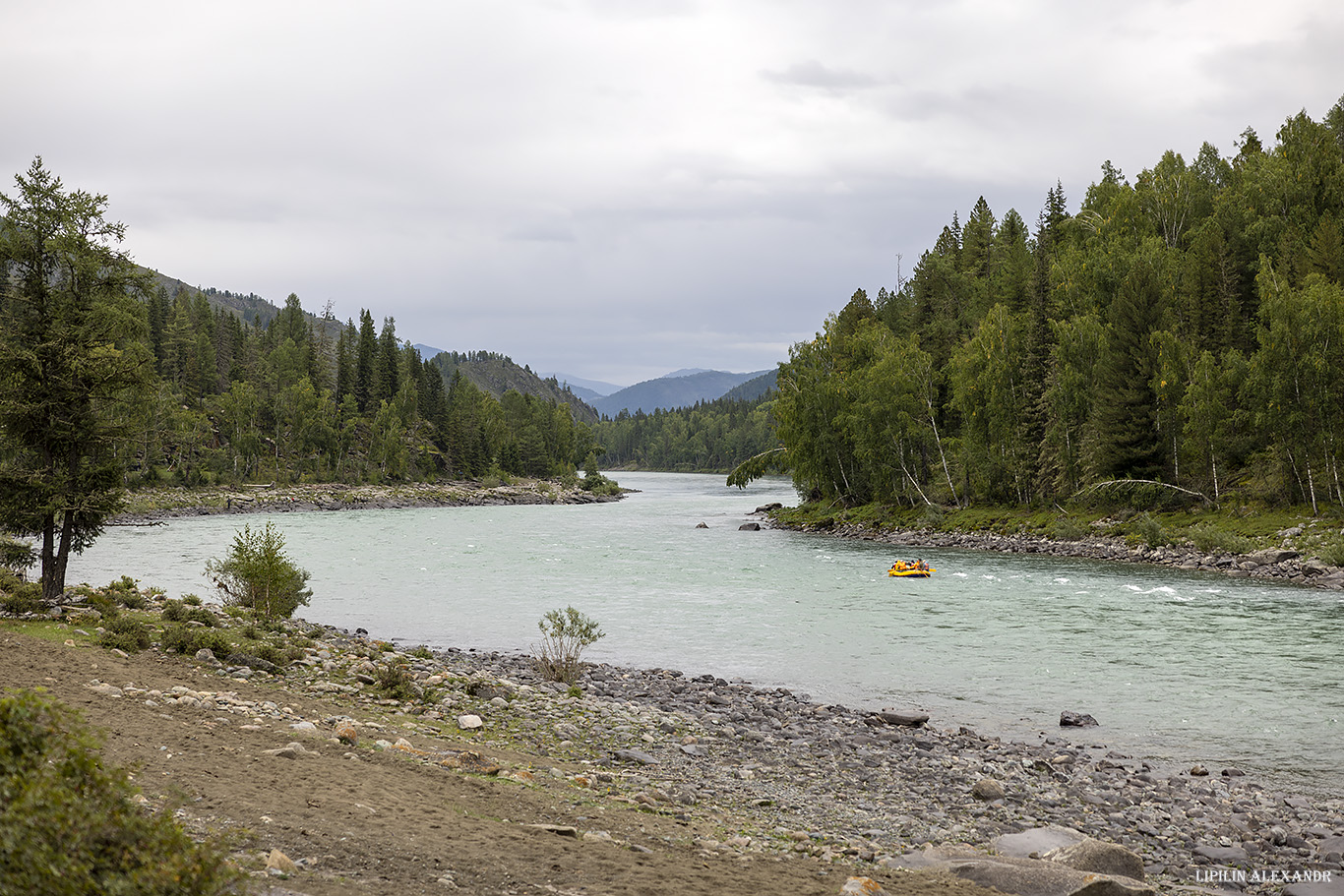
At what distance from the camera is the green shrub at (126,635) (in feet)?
53.3

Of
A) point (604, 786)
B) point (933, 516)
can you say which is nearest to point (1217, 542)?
point (933, 516)

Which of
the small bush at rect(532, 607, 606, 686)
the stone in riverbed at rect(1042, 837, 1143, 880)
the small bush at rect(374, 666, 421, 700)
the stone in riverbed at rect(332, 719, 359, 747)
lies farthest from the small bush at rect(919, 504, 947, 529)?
the stone in riverbed at rect(332, 719, 359, 747)

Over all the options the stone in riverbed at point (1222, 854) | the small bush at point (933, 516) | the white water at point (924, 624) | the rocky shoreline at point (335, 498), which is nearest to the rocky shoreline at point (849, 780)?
the stone in riverbed at point (1222, 854)

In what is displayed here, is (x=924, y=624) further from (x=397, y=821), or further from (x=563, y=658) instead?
(x=397, y=821)

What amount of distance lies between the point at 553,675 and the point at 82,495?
38.7 feet

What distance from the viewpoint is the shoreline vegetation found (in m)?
8.24

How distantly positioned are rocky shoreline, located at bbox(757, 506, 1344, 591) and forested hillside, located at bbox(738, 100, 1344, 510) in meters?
6.20

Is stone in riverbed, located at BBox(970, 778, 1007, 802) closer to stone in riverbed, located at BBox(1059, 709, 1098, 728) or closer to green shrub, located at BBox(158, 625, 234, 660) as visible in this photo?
stone in riverbed, located at BBox(1059, 709, 1098, 728)

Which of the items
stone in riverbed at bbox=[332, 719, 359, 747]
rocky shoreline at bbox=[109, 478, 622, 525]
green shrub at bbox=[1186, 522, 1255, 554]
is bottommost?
rocky shoreline at bbox=[109, 478, 622, 525]

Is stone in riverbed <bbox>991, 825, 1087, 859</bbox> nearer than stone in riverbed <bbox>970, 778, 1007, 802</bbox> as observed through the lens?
Yes

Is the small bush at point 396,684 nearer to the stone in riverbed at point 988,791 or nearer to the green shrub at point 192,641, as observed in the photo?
the green shrub at point 192,641

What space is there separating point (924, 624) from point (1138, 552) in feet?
82.0

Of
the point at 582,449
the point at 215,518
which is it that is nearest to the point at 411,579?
the point at 215,518

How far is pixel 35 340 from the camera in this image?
19.6m
